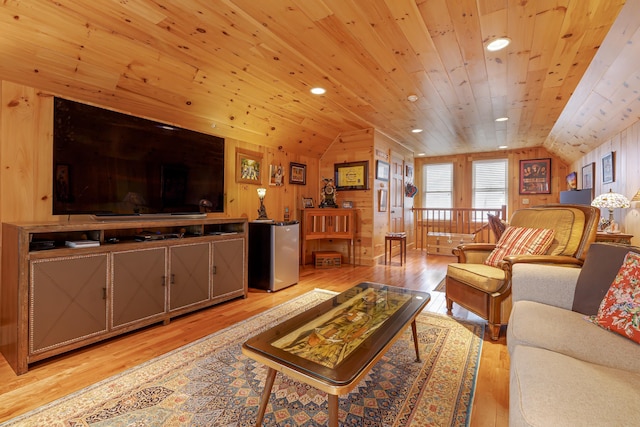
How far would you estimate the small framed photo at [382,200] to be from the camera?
528cm

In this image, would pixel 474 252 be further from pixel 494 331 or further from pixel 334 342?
pixel 334 342

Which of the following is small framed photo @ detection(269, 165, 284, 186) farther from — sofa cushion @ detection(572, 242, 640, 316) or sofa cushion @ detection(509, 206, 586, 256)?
sofa cushion @ detection(572, 242, 640, 316)

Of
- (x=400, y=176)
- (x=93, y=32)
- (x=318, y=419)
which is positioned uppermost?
(x=93, y=32)

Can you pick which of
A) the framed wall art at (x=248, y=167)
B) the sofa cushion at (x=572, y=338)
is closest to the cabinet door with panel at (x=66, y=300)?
the framed wall art at (x=248, y=167)

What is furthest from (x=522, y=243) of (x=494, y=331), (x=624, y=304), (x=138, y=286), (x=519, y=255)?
(x=138, y=286)

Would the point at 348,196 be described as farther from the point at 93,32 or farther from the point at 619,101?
the point at 93,32

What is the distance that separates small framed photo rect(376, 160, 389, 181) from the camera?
201 inches

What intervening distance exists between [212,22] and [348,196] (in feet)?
11.7

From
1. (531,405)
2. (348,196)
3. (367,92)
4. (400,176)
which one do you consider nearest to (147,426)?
(531,405)

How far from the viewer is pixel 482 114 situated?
421 centimetres

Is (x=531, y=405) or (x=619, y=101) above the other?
(x=619, y=101)

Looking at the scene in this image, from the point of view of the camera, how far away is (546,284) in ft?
5.74

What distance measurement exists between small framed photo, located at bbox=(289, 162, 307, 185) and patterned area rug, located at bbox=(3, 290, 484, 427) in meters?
3.18

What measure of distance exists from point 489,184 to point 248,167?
589 centimetres
